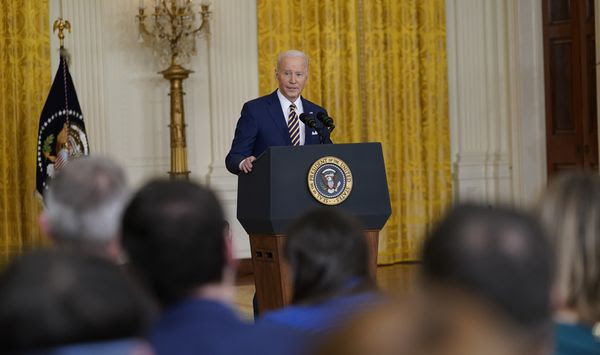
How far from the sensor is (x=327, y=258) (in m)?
2.26

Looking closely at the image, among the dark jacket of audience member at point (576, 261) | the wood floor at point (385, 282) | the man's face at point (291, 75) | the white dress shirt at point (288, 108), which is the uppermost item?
the man's face at point (291, 75)

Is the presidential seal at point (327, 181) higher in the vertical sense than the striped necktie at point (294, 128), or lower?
lower

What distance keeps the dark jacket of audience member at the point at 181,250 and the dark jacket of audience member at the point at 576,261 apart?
0.69 meters

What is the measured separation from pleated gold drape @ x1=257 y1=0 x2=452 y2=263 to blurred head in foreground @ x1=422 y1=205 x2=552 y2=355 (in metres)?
8.93

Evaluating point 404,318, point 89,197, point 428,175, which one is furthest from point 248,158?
point 428,175

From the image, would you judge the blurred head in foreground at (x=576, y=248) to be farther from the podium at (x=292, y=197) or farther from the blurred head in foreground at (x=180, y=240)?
the podium at (x=292, y=197)

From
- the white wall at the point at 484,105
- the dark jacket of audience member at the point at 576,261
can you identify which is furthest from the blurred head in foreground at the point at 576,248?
the white wall at the point at 484,105

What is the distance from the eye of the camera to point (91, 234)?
2.07 meters

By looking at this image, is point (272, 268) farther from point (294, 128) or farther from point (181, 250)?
point (181, 250)

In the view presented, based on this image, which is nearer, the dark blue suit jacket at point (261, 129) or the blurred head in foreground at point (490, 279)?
the blurred head in foreground at point (490, 279)

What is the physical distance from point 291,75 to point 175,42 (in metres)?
3.81

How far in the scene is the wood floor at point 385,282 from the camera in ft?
26.6

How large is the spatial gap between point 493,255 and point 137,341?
19.3 inches

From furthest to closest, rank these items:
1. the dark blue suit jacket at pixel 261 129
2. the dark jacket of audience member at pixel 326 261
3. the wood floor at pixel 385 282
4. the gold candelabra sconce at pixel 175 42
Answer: the gold candelabra sconce at pixel 175 42 < the wood floor at pixel 385 282 < the dark blue suit jacket at pixel 261 129 < the dark jacket of audience member at pixel 326 261
